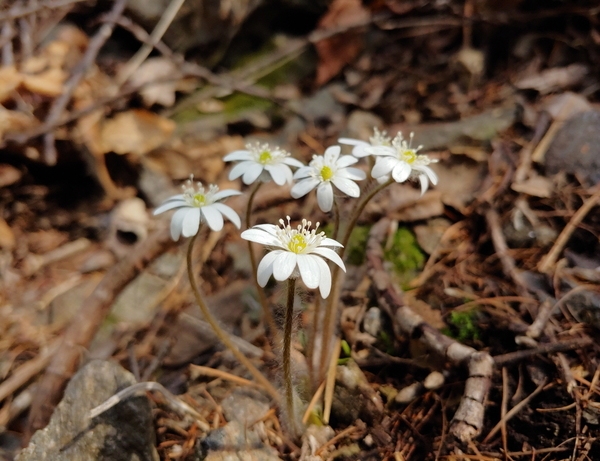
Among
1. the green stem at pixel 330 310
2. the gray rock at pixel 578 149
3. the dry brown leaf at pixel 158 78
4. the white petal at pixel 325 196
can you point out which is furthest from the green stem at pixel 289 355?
the dry brown leaf at pixel 158 78

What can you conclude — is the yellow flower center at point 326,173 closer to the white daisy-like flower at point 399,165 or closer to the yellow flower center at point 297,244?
the white daisy-like flower at point 399,165

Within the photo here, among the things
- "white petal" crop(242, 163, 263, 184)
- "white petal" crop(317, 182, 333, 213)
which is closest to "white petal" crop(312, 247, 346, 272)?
"white petal" crop(317, 182, 333, 213)

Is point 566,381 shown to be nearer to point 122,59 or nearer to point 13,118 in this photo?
point 13,118

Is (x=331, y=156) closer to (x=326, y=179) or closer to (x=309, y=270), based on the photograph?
(x=326, y=179)

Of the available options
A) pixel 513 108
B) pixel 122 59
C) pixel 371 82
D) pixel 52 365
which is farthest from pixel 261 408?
pixel 122 59

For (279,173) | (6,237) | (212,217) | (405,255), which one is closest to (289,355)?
(212,217)
